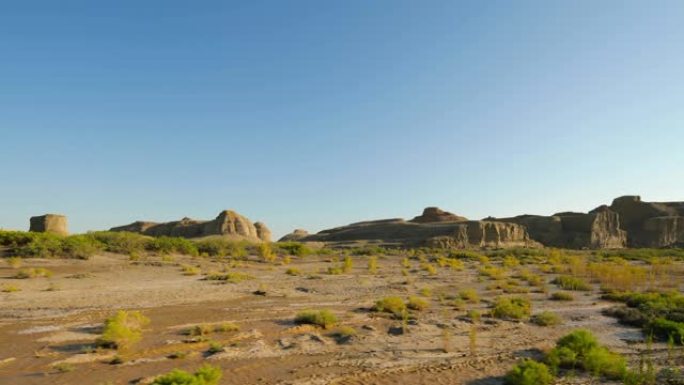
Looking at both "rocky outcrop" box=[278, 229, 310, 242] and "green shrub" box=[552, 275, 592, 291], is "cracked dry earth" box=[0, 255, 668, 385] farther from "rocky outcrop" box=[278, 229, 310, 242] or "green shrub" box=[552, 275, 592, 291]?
"rocky outcrop" box=[278, 229, 310, 242]

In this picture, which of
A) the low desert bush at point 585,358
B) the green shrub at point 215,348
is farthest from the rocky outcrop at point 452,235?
the green shrub at point 215,348

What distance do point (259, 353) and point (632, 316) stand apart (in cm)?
1067

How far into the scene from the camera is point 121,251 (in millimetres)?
35094

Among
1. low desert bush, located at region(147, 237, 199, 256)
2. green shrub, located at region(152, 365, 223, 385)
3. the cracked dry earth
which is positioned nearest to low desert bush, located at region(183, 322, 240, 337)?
the cracked dry earth

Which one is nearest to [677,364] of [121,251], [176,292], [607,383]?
[607,383]

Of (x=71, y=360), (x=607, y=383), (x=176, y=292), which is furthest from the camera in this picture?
(x=176, y=292)

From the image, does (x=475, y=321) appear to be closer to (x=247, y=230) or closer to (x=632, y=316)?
(x=632, y=316)

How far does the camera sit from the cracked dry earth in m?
8.60

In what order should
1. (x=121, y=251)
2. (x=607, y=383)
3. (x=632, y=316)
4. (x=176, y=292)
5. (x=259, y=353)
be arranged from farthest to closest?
(x=121, y=251) → (x=176, y=292) → (x=632, y=316) → (x=259, y=353) → (x=607, y=383)

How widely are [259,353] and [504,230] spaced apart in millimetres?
84110

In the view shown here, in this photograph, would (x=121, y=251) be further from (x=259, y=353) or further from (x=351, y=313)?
(x=259, y=353)

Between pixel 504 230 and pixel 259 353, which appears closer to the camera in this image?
pixel 259 353

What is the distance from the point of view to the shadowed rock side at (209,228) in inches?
3462

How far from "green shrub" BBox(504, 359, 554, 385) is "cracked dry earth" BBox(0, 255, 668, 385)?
471 millimetres
